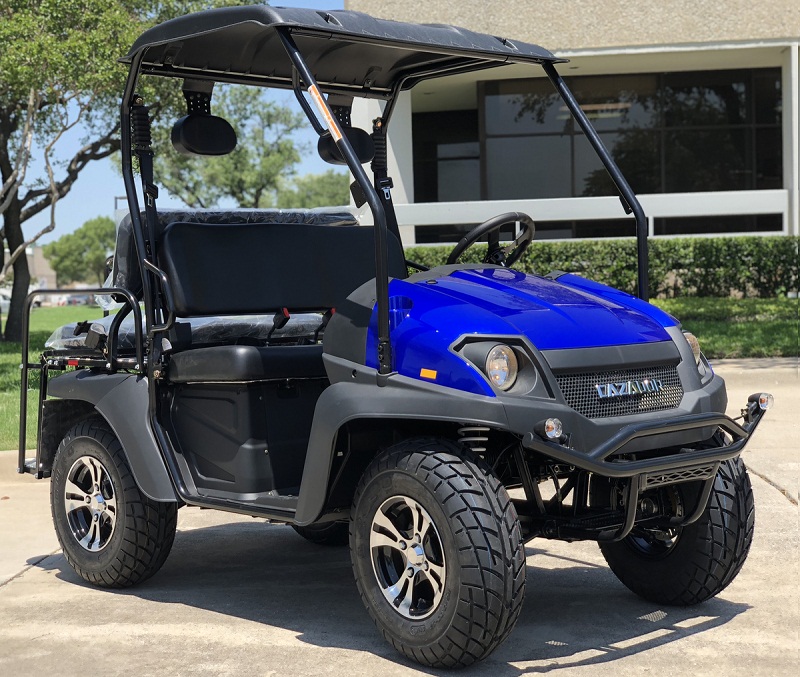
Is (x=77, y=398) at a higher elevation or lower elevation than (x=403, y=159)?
lower

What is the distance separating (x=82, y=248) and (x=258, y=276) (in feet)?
409

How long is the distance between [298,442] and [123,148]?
4.71 feet

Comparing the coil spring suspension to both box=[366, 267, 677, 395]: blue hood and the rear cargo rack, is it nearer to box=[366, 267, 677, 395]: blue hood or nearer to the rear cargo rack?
box=[366, 267, 677, 395]: blue hood

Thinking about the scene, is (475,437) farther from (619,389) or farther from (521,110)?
(521,110)

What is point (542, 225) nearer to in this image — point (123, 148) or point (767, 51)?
point (767, 51)

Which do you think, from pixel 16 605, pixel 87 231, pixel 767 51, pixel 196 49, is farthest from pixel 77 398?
pixel 87 231

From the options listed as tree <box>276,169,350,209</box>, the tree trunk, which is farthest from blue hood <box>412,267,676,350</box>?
tree <box>276,169,350,209</box>

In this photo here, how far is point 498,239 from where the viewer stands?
5.11 meters

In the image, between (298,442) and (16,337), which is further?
(16,337)

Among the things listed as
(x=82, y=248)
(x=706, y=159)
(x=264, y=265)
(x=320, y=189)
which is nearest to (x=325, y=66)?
(x=264, y=265)

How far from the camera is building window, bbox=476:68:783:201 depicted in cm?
2475

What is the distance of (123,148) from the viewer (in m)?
4.95

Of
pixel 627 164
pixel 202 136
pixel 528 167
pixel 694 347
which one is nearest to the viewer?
pixel 694 347

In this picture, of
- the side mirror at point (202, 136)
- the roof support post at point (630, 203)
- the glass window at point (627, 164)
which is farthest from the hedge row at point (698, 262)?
the roof support post at point (630, 203)
